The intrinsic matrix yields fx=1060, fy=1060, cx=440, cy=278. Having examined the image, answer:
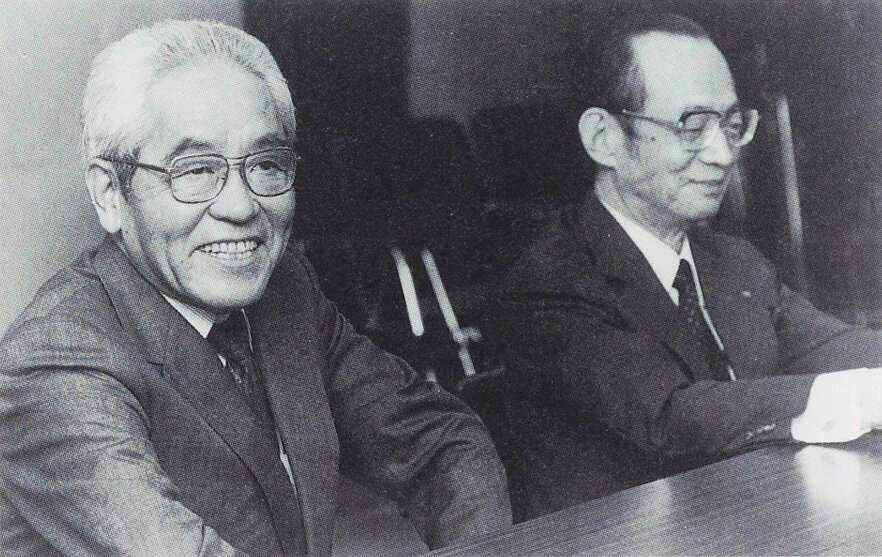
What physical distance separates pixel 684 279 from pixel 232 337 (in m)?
0.97

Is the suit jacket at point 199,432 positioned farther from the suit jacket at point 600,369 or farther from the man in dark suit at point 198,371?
the suit jacket at point 600,369

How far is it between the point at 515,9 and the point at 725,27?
0.47 m

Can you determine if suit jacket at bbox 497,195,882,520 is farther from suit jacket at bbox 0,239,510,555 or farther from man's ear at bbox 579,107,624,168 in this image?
suit jacket at bbox 0,239,510,555

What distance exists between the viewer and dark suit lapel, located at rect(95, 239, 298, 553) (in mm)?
1364

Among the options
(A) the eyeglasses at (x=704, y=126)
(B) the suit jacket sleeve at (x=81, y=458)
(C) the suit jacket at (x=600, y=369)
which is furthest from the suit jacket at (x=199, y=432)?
→ (A) the eyeglasses at (x=704, y=126)

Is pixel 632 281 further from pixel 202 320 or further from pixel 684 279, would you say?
pixel 202 320

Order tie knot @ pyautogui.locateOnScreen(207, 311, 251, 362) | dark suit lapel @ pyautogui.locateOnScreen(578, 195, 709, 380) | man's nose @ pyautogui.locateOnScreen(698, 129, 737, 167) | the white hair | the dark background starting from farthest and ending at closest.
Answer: man's nose @ pyautogui.locateOnScreen(698, 129, 737, 167) < dark suit lapel @ pyautogui.locateOnScreen(578, 195, 709, 380) < the dark background < tie knot @ pyautogui.locateOnScreen(207, 311, 251, 362) < the white hair

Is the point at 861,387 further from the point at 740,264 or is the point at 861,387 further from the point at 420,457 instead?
the point at 420,457

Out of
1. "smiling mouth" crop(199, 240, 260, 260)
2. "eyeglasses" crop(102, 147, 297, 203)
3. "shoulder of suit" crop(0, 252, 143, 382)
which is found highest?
"eyeglasses" crop(102, 147, 297, 203)

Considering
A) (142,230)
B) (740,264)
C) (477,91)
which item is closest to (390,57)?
(477,91)

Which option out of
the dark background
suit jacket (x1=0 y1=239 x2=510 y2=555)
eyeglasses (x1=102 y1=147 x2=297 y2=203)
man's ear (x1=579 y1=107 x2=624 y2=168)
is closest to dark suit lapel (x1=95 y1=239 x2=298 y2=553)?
suit jacket (x1=0 y1=239 x2=510 y2=555)

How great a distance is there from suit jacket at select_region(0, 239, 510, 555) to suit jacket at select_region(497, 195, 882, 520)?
0.95ft

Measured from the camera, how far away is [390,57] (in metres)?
1.84

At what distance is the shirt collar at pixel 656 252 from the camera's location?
2018 millimetres
